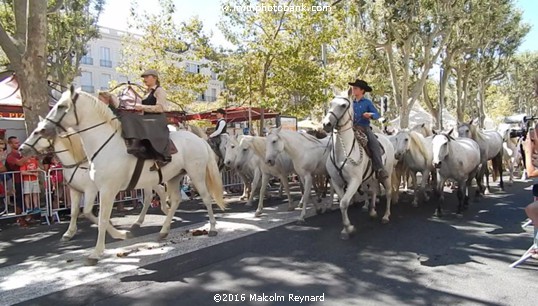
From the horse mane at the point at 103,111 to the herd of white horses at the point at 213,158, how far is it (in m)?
0.01

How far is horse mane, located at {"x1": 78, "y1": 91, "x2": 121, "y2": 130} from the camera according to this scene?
557 centimetres

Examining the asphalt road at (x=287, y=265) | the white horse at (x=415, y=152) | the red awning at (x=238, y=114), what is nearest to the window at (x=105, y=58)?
the red awning at (x=238, y=114)

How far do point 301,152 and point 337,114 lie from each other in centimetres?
205

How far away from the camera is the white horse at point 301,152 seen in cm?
809

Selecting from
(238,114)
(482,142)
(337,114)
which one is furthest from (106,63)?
(337,114)

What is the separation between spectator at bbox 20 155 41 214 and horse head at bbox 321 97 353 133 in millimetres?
6677

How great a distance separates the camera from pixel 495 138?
11.4 meters

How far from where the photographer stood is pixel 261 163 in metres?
9.65

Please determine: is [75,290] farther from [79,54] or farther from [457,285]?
[79,54]

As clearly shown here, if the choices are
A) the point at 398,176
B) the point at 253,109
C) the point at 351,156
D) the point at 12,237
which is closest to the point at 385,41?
the point at 253,109

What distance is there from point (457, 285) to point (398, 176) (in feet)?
19.7

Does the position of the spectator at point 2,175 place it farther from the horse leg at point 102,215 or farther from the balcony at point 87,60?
the balcony at point 87,60

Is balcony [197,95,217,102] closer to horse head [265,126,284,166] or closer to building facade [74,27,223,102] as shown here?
building facade [74,27,223,102]

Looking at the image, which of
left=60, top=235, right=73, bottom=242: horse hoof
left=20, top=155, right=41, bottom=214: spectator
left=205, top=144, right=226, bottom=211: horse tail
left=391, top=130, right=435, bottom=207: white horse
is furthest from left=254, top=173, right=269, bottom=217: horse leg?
left=20, top=155, right=41, bottom=214: spectator
